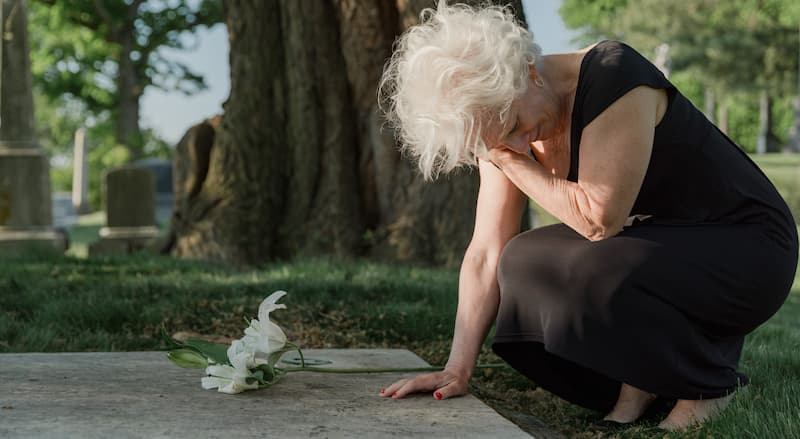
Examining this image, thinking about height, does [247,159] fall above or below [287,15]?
below

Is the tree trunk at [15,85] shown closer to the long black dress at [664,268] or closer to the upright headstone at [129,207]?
the upright headstone at [129,207]

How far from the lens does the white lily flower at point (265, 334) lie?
256 centimetres

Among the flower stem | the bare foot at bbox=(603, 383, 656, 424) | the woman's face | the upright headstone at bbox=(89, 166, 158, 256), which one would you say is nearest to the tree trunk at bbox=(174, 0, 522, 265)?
the flower stem

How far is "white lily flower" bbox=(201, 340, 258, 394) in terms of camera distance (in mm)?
2588

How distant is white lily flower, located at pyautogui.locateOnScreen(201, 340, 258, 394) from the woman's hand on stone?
41 cm

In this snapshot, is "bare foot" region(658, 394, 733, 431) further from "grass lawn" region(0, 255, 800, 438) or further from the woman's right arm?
the woman's right arm

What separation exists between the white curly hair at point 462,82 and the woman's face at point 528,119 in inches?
1.6

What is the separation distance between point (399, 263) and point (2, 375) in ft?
11.0

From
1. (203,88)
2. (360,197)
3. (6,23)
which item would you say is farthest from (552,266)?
(203,88)

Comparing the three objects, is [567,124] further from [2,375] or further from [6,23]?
[6,23]

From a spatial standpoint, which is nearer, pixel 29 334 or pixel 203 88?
pixel 29 334

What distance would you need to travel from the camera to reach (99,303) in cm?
437

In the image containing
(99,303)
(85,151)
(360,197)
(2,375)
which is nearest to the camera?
(2,375)

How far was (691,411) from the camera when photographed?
2.63 meters
